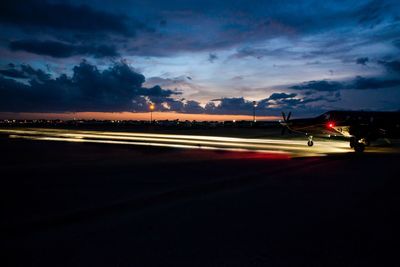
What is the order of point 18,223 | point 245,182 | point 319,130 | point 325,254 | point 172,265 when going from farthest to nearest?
point 319,130
point 245,182
point 18,223
point 325,254
point 172,265

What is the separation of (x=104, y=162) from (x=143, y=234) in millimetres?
11171

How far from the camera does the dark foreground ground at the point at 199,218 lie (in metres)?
5.11

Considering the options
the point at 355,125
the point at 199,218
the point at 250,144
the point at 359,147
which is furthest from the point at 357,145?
the point at 199,218

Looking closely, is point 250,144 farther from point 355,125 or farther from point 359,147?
point 359,147

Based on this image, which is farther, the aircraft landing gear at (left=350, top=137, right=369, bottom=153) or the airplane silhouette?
the airplane silhouette

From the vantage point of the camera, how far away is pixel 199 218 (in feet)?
23.2

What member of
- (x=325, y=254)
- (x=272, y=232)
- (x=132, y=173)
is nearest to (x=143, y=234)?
(x=272, y=232)

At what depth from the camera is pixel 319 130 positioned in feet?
87.7

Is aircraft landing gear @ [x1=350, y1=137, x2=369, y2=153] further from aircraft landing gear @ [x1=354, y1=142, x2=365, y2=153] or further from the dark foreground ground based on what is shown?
the dark foreground ground

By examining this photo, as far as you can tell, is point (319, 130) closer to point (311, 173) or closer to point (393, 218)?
point (311, 173)

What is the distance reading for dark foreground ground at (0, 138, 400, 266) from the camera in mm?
5113

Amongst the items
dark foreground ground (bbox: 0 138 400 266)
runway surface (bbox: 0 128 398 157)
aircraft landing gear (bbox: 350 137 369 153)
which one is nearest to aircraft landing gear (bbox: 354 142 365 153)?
aircraft landing gear (bbox: 350 137 369 153)

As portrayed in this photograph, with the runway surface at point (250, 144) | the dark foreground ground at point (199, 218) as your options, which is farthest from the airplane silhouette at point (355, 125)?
the dark foreground ground at point (199, 218)

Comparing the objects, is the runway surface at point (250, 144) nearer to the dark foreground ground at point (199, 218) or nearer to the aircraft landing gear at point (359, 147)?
the aircraft landing gear at point (359, 147)
